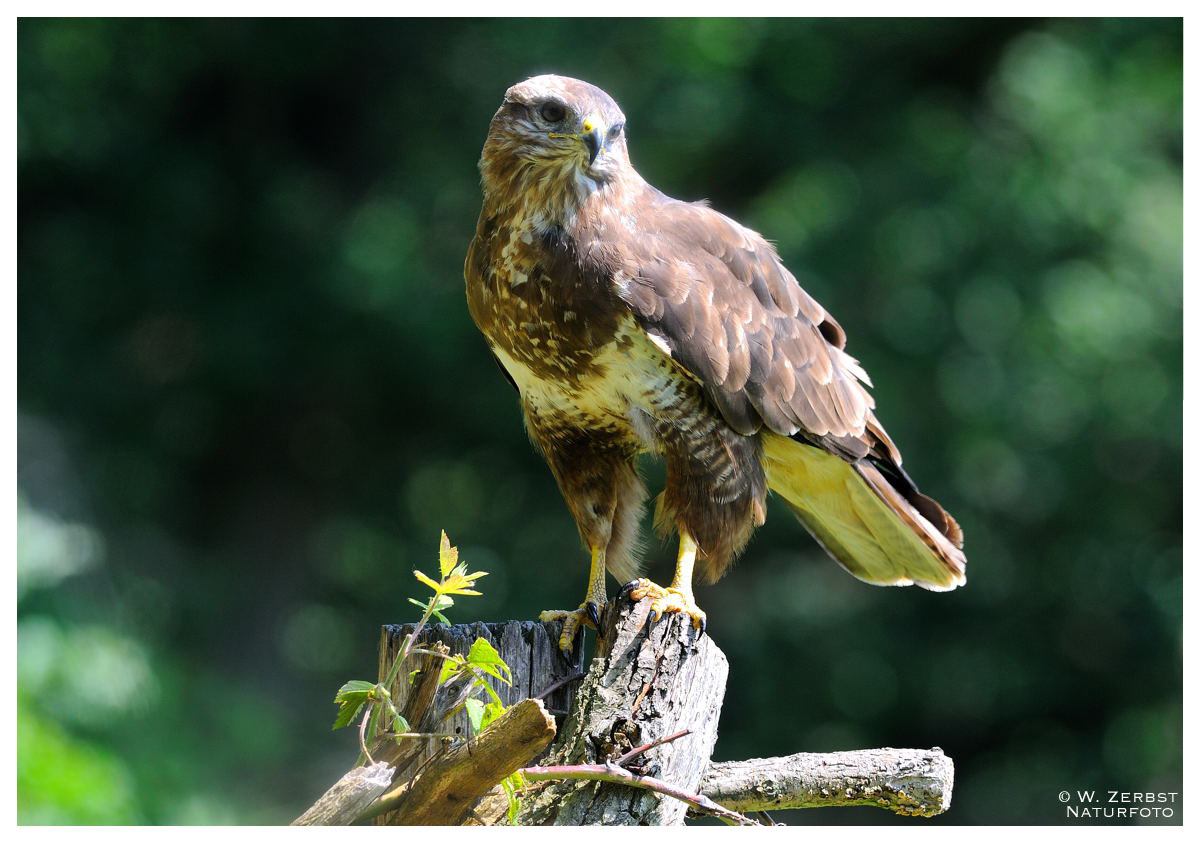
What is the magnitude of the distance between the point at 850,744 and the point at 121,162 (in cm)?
506

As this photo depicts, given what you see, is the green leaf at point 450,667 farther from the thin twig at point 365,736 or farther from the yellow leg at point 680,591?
the yellow leg at point 680,591

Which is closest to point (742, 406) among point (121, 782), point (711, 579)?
point (711, 579)

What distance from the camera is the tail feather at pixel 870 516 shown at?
3305 millimetres

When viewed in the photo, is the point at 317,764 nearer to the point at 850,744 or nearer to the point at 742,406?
the point at 850,744

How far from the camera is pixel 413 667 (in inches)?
94.7

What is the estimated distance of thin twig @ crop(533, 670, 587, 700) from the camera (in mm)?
2488

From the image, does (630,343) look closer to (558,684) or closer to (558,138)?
(558,138)

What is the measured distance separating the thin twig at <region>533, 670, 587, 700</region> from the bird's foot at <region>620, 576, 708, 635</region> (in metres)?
0.18

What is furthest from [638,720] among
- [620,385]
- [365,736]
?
[620,385]

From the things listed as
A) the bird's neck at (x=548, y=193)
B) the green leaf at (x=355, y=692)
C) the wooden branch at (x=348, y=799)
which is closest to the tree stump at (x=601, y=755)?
the wooden branch at (x=348, y=799)

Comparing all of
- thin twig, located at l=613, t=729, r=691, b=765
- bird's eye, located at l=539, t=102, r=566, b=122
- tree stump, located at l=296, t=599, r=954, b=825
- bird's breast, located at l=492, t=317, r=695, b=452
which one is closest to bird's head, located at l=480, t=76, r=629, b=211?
bird's eye, located at l=539, t=102, r=566, b=122

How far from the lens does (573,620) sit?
2.71m

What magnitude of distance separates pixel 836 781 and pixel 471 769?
0.75 meters

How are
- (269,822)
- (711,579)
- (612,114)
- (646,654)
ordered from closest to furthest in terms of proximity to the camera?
(646,654)
(612,114)
(711,579)
(269,822)
